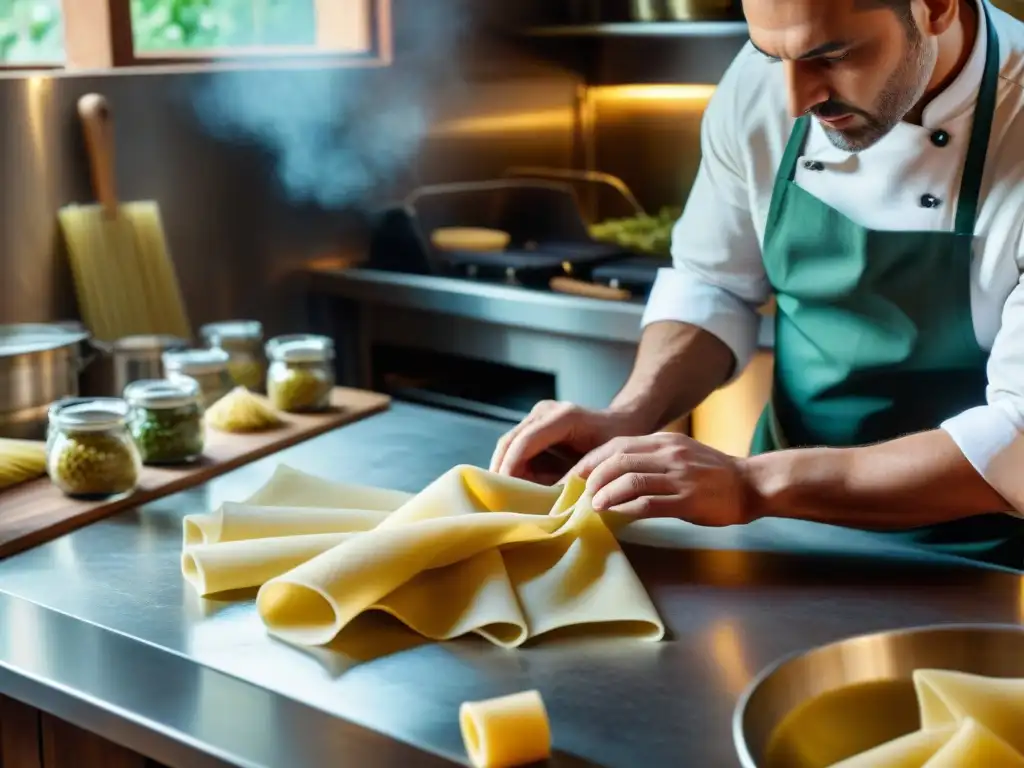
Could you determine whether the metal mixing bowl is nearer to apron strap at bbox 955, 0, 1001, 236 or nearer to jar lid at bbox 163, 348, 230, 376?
apron strap at bbox 955, 0, 1001, 236

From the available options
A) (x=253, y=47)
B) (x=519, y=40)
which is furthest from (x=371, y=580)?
(x=519, y=40)

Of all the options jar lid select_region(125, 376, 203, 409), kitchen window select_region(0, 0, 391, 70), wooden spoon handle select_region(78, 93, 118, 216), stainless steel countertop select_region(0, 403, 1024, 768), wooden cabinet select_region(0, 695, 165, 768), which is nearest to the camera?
stainless steel countertop select_region(0, 403, 1024, 768)

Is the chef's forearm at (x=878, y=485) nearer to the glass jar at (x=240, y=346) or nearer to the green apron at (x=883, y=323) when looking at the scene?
the green apron at (x=883, y=323)

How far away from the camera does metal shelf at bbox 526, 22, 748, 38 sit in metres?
2.70

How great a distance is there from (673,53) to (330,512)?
2.10m

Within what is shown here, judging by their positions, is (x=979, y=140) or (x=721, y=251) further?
(x=721, y=251)

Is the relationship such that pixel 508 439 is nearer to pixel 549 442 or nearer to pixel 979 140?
pixel 549 442

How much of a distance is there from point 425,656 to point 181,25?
1894mm

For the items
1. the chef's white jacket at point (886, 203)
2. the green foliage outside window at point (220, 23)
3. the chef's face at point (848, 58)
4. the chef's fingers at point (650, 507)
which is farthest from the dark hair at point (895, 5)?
the green foliage outside window at point (220, 23)

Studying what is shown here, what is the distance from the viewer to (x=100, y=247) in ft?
7.39

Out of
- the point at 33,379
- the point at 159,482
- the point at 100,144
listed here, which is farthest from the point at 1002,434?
the point at 100,144

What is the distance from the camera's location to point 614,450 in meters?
1.38

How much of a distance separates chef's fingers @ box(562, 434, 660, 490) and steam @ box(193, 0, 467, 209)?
1.40m

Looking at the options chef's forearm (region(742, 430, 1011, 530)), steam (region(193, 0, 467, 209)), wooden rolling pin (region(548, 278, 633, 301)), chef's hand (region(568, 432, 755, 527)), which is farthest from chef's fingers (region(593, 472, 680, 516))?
steam (region(193, 0, 467, 209))
